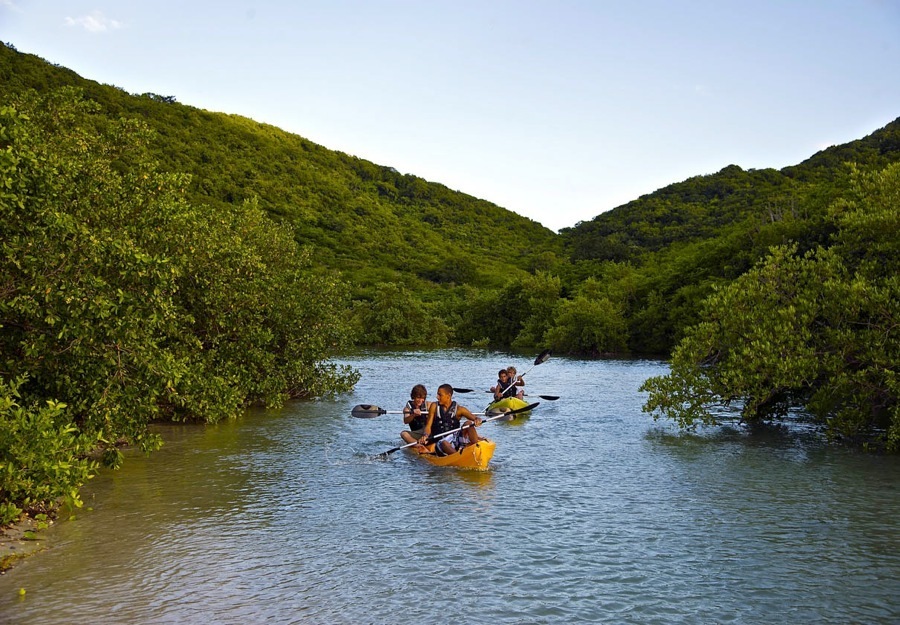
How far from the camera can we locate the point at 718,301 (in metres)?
21.5

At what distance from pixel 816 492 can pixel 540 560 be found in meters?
7.04

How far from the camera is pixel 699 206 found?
118m

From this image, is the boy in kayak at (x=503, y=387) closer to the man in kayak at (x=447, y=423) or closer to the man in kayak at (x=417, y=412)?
the man in kayak at (x=417, y=412)

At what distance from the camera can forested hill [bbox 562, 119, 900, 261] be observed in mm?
98688

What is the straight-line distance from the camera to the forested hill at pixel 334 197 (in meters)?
118

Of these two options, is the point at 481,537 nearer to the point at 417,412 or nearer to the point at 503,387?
the point at 417,412

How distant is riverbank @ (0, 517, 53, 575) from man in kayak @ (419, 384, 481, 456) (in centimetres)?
866

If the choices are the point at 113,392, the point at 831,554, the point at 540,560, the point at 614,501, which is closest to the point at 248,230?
the point at 113,392

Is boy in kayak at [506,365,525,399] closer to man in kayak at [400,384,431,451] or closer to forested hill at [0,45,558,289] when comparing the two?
man in kayak at [400,384,431,451]

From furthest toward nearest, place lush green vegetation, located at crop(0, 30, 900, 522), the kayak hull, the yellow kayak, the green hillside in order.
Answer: the kayak hull, the yellow kayak, the green hillside, lush green vegetation, located at crop(0, 30, 900, 522)

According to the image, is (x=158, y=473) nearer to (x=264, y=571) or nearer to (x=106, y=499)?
(x=106, y=499)

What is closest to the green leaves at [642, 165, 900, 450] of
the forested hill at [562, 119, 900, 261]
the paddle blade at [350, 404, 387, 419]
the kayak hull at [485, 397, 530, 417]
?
the kayak hull at [485, 397, 530, 417]

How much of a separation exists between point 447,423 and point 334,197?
130 metres

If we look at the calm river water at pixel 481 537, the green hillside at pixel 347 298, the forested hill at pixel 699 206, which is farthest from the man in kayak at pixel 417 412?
the forested hill at pixel 699 206
